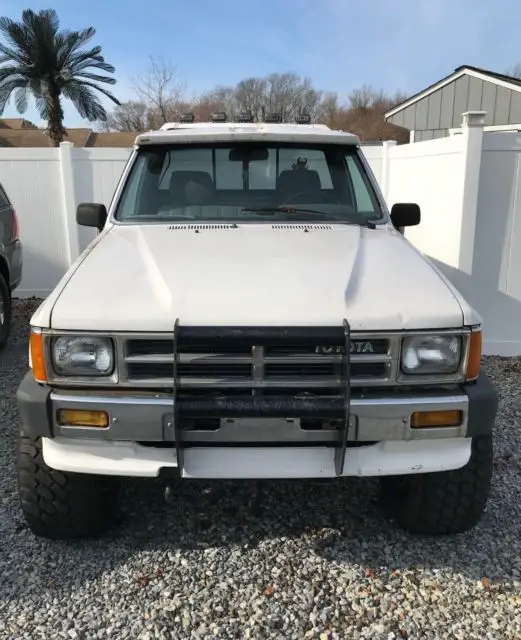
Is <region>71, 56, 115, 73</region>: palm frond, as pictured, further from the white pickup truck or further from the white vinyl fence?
the white pickup truck

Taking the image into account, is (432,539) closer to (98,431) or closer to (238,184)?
(98,431)

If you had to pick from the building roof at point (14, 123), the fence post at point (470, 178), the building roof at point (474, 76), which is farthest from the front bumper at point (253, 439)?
the building roof at point (14, 123)

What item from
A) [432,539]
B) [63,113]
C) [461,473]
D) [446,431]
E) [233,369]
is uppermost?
[63,113]

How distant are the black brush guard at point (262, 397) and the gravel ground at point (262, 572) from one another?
2.15 feet

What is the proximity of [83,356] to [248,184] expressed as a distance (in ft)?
6.32

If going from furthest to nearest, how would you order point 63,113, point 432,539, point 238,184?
point 63,113
point 238,184
point 432,539

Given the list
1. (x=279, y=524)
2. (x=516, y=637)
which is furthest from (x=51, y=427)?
(x=516, y=637)

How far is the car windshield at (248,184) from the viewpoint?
3.84 metres

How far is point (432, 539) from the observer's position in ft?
10.1

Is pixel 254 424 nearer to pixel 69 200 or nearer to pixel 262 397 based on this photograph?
pixel 262 397

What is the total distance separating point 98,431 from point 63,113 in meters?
19.7

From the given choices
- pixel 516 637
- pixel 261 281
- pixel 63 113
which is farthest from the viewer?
pixel 63 113

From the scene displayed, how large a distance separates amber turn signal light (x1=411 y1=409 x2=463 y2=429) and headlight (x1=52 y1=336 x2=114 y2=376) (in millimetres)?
1267

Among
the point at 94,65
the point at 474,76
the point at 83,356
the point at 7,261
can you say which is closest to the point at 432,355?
the point at 83,356
